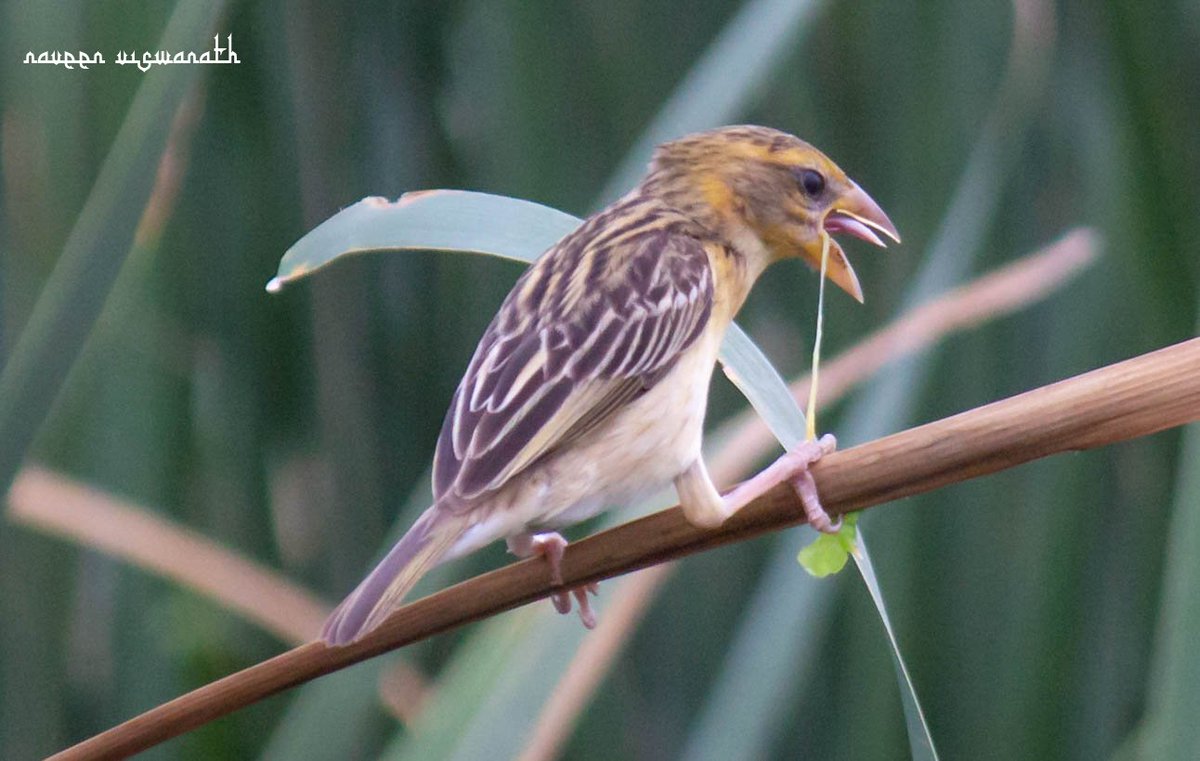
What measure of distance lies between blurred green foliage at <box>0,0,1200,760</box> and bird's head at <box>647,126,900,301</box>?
0.25ft

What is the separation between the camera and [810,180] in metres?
1.40

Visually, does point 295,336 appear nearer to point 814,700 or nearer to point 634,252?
point 634,252

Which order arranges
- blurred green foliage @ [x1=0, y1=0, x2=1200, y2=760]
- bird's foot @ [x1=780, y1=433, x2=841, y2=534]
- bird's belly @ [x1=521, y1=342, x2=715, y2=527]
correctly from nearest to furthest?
bird's foot @ [x1=780, y1=433, x2=841, y2=534] → bird's belly @ [x1=521, y1=342, x2=715, y2=527] → blurred green foliage @ [x1=0, y1=0, x2=1200, y2=760]

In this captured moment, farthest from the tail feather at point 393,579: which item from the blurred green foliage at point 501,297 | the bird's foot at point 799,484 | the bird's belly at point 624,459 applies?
the blurred green foliage at point 501,297

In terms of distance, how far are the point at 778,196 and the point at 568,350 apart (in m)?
0.35

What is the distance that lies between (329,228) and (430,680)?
91cm

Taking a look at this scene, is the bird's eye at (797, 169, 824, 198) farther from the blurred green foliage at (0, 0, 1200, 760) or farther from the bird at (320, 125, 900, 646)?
the blurred green foliage at (0, 0, 1200, 760)

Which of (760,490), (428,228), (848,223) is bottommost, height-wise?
(760,490)

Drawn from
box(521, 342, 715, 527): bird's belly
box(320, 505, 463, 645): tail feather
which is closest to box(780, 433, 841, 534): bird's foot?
box(521, 342, 715, 527): bird's belly

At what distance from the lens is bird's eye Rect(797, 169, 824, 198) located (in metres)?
1.40

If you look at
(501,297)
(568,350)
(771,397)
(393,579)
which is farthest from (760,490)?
(501,297)

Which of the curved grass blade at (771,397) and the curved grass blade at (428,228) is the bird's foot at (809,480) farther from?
the curved grass blade at (428,228)

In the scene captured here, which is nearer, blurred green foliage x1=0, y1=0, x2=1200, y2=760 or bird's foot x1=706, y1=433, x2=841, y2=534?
bird's foot x1=706, y1=433, x2=841, y2=534

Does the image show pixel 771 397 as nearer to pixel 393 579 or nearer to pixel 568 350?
pixel 568 350
